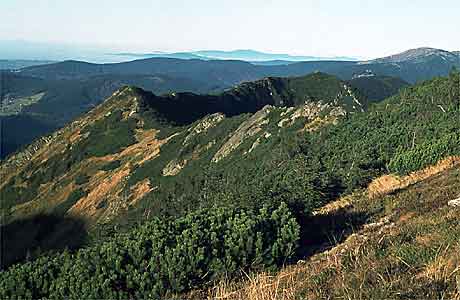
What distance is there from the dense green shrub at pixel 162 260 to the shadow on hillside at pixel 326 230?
5.29 ft

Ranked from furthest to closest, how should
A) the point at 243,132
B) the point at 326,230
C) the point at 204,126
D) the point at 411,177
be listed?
the point at 204,126
the point at 243,132
the point at 411,177
the point at 326,230

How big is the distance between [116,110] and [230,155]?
77858 mm

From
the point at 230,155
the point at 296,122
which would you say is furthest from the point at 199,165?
the point at 296,122

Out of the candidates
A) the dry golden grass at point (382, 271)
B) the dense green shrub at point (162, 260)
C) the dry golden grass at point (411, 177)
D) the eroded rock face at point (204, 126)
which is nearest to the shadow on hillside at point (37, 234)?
the eroded rock face at point (204, 126)

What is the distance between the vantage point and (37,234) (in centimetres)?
9988

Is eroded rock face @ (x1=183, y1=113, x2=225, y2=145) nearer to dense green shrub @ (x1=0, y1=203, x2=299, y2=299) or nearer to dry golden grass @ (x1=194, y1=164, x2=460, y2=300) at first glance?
dense green shrub @ (x1=0, y1=203, x2=299, y2=299)

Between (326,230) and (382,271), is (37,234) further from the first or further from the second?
(382,271)

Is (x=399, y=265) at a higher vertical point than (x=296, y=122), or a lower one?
higher

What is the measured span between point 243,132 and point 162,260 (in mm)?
78837

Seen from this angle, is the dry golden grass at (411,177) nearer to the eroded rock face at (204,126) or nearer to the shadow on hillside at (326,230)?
the shadow on hillside at (326,230)

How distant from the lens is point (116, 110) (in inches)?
5969

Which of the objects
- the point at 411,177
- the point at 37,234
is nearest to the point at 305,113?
the point at 411,177

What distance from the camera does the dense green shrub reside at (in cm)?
1147

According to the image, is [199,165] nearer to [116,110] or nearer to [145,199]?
[145,199]
